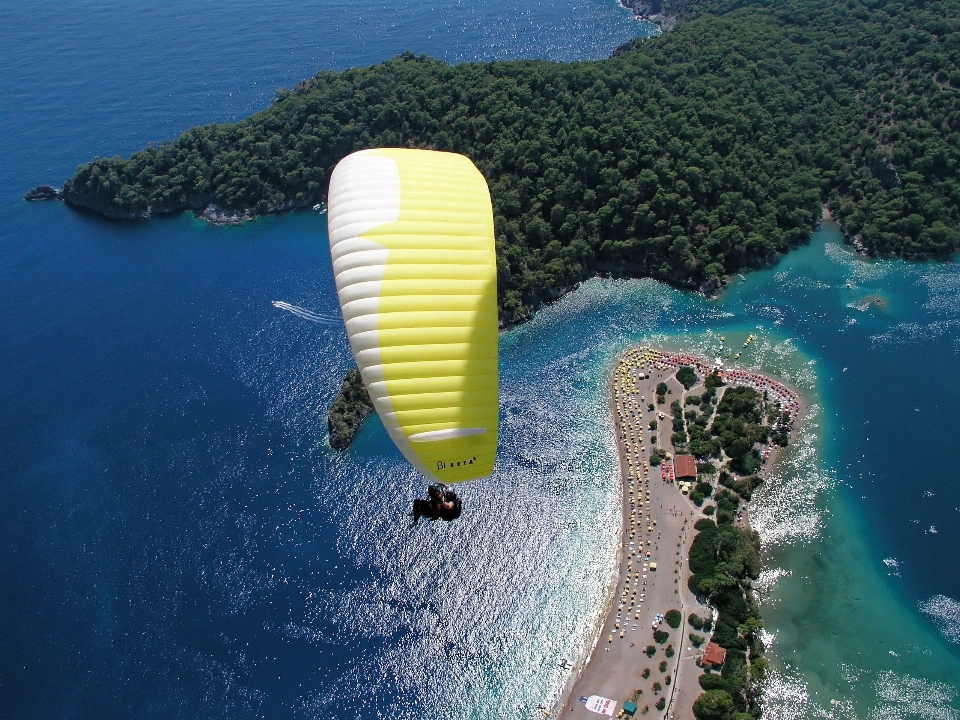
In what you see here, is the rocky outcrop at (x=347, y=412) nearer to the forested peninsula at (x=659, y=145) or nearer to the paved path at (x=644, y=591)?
the forested peninsula at (x=659, y=145)

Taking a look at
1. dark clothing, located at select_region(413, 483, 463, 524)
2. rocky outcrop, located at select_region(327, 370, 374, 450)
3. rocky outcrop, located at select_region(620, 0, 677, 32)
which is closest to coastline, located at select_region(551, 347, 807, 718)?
dark clothing, located at select_region(413, 483, 463, 524)

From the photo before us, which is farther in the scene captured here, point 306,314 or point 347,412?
point 306,314

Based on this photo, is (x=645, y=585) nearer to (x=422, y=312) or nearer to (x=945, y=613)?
(x=945, y=613)

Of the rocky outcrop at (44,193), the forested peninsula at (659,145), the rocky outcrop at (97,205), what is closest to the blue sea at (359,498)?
the rocky outcrop at (97,205)

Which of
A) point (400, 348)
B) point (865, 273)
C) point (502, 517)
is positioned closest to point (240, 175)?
point (502, 517)

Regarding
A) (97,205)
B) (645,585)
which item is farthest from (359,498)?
(97,205)

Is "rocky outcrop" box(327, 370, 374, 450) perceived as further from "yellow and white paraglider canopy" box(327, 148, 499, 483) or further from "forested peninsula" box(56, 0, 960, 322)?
"yellow and white paraglider canopy" box(327, 148, 499, 483)
